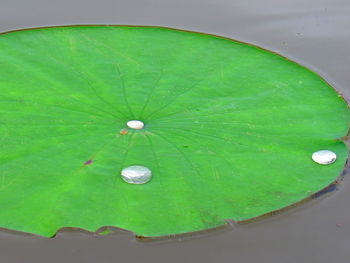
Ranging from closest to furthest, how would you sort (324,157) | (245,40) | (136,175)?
(136,175), (324,157), (245,40)

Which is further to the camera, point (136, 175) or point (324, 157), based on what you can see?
point (324, 157)

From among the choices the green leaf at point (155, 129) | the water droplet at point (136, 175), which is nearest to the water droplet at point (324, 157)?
the green leaf at point (155, 129)

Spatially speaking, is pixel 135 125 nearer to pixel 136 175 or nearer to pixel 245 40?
pixel 136 175

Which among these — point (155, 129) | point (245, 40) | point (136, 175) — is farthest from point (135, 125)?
point (245, 40)

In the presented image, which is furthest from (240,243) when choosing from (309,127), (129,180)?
(309,127)

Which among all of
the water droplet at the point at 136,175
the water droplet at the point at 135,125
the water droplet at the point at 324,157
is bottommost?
the water droplet at the point at 136,175

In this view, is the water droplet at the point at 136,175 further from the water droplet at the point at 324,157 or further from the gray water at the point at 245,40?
the water droplet at the point at 324,157
